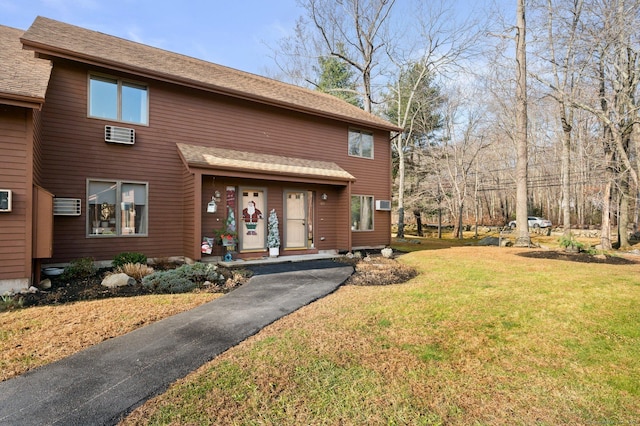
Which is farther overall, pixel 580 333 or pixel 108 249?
pixel 108 249

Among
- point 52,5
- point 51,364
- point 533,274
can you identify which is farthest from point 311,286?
point 52,5

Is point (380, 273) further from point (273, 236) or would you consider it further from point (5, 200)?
point (5, 200)

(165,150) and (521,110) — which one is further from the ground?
(521,110)

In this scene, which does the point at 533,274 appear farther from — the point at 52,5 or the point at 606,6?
the point at 52,5

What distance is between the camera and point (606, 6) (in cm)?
1039

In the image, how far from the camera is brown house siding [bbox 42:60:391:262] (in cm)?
727

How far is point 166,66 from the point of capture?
29.2 ft

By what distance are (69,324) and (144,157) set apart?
5252mm

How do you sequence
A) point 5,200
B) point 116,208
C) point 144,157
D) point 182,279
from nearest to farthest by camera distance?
point 5,200 → point 182,279 → point 116,208 → point 144,157

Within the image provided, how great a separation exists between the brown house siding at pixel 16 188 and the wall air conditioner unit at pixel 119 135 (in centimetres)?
226

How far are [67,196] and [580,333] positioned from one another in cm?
957

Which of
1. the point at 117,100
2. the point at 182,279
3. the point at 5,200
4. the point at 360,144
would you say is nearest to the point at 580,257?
the point at 360,144

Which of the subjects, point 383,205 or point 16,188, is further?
point 383,205

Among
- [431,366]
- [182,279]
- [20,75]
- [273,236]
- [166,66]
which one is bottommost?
[431,366]
